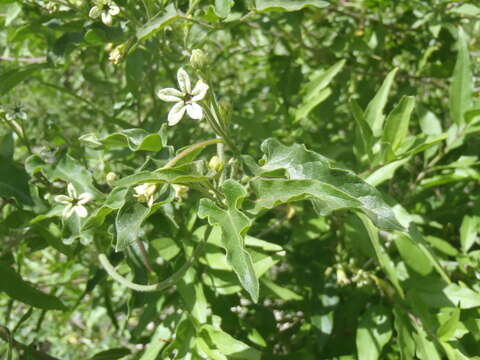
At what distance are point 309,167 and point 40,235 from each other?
0.79 meters

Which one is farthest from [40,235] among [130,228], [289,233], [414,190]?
[414,190]

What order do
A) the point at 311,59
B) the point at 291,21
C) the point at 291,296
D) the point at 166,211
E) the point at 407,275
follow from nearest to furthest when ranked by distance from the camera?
the point at 166,211 < the point at 291,296 < the point at 407,275 < the point at 291,21 < the point at 311,59

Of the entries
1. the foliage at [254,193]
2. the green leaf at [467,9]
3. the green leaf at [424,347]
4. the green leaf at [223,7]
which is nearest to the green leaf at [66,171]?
the foliage at [254,193]

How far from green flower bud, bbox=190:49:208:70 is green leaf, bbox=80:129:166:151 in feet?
0.45

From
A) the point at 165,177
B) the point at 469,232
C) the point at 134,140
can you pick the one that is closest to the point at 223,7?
the point at 134,140

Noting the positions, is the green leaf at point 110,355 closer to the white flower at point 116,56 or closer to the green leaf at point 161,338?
the green leaf at point 161,338

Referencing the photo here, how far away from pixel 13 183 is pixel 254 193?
0.55 metres

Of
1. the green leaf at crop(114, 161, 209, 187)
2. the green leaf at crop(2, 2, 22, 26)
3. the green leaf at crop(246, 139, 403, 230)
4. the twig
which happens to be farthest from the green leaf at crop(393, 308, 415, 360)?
the green leaf at crop(2, 2, 22, 26)

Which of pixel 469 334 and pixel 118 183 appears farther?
pixel 469 334

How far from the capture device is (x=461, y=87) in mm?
1533

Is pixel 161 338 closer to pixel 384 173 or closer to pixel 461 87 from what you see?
pixel 384 173

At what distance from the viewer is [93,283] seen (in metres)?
1.48

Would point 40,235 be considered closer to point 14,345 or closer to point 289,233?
point 14,345

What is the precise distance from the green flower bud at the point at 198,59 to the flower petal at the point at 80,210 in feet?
1.29
